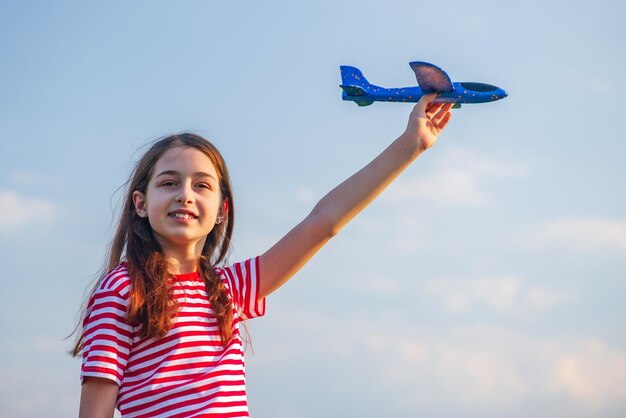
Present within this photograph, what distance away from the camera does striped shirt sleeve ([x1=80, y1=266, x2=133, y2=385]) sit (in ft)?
13.1

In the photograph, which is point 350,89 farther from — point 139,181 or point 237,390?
point 237,390

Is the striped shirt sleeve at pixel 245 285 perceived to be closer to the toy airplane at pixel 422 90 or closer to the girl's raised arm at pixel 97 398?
the girl's raised arm at pixel 97 398

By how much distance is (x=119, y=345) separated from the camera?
4.06 metres

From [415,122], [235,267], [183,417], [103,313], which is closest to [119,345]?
[103,313]

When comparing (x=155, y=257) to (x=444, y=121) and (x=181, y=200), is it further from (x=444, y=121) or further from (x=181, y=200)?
(x=444, y=121)

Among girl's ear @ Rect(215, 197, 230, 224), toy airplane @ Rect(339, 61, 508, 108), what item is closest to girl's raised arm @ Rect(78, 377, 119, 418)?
girl's ear @ Rect(215, 197, 230, 224)

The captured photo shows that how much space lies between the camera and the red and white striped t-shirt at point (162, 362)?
4.02 metres

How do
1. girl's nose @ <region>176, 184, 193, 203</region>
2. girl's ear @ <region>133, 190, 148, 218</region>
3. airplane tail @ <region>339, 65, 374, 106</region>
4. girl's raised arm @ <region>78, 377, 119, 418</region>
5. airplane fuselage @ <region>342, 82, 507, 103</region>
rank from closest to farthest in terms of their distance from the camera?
girl's raised arm @ <region>78, 377, 119, 418</region>, girl's nose @ <region>176, 184, 193, 203</region>, girl's ear @ <region>133, 190, 148, 218</region>, airplane fuselage @ <region>342, 82, 507, 103</region>, airplane tail @ <region>339, 65, 374, 106</region>

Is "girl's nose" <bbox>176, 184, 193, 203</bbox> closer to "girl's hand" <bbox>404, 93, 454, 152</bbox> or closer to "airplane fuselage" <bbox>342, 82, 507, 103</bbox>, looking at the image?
"girl's hand" <bbox>404, 93, 454, 152</bbox>

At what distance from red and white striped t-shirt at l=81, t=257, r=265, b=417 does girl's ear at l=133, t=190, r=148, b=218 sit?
44 cm

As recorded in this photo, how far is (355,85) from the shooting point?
17.4ft

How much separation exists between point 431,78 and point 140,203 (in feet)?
6.02

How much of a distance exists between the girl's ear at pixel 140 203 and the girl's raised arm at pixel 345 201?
72 cm

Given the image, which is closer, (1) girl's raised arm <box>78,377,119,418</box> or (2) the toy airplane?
(1) girl's raised arm <box>78,377,119,418</box>
